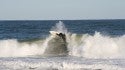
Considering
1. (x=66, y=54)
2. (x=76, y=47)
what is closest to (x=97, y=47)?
(x=76, y=47)

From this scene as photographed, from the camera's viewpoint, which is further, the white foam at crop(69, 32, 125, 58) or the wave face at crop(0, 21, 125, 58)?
the wave face at crop(0, 21, 125, 58)

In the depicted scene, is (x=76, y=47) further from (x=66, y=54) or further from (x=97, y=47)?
(x=66, y=54)

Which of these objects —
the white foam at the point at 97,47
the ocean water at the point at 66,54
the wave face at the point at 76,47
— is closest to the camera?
the ocean water at the point at 66,54

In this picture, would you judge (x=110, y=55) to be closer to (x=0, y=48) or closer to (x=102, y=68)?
(x=102, y=68)

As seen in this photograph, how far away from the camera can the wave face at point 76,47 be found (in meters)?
23.8

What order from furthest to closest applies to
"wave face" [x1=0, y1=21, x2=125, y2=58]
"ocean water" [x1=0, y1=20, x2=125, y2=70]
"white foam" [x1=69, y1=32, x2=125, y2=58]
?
"wave face" [x1=0, y1=21, x2=125, y2=58], "white foam" [x1=69, y1=32, x2=125, y2=58], "ocean water" [x1=0, y1=20, x2=125, y2=70]

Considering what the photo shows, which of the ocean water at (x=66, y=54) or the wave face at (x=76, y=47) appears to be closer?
the ocean water at (x=66, y=54)

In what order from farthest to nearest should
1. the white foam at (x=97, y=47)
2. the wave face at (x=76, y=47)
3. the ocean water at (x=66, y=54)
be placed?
the wave face at (x=76, y=47), the white foam at (x=97, y=47), the ocean water at (x=66, y=54)

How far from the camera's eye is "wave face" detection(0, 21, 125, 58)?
23.8 metres

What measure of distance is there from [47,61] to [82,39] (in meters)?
8.81

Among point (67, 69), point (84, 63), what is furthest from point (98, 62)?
point (67, 69)

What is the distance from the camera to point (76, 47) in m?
25.8

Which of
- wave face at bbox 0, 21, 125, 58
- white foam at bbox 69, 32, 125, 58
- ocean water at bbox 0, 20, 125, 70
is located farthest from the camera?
wave face at bbox 0, 21, 125, 58

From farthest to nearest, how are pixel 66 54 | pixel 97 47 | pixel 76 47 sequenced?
pixel 76 47, pixel 97 47, pixel 66 54
